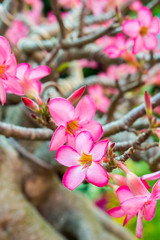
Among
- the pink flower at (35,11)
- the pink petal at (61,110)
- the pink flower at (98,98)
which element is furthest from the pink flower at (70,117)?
the pink flower at (35,11)

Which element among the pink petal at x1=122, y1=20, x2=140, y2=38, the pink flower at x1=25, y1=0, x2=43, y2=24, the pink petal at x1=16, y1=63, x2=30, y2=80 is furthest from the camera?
the pink flower at x1=25, y1=0, x2=43, y2=24

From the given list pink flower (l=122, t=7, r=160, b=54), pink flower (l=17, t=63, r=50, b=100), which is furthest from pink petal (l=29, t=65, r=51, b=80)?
pink flower (l=122, t=7, r=160, b=54)

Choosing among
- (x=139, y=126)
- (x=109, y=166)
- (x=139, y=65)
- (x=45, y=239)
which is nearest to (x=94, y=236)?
(x=45, y=239)

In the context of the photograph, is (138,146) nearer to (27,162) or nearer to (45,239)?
(45,239)

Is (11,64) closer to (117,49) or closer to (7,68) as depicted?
(7,68)

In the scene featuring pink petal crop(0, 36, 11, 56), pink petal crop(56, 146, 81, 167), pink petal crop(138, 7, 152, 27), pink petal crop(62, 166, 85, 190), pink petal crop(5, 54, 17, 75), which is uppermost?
pink petal crop(0, 36, 11, 56)

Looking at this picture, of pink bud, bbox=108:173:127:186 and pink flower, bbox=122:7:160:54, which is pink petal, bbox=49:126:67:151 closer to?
pink bud, bbox=108:173:127:186

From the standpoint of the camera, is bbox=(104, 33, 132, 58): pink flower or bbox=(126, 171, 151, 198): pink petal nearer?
bbox=(126, 171, 151, 198): pink petal

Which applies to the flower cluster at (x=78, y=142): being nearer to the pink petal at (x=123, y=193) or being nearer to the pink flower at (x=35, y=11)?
the pink petal at (x=123, y=193)

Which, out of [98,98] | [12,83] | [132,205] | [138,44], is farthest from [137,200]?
[98,98]
